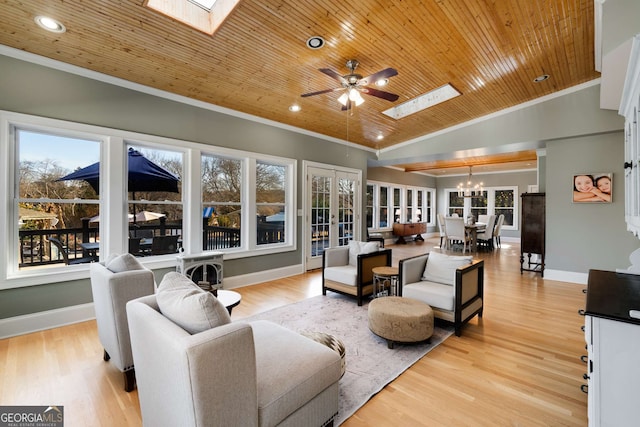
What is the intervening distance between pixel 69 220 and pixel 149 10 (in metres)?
2.55

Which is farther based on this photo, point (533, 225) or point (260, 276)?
point (533, 225)

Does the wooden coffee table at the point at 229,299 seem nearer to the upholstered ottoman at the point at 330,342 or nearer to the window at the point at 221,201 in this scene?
the upholstered ottoman at the point at 330,342

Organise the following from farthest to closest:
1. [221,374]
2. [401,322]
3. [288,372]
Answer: [401,322] → [288,372] → [221,374]

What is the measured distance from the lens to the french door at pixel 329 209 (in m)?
5.99

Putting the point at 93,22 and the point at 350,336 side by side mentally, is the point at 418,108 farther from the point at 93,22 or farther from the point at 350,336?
the point at 93,22

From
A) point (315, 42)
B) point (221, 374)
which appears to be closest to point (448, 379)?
point (221, 374)

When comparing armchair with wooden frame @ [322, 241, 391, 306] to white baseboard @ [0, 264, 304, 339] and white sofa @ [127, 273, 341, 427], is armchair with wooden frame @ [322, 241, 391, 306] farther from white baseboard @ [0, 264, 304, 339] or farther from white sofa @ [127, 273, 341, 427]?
white baseboard @ [0, 264, 304, 339]

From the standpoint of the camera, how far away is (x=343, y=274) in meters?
3.98

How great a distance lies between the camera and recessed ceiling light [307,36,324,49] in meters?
3.09

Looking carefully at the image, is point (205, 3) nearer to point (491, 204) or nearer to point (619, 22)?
point (619, 22)

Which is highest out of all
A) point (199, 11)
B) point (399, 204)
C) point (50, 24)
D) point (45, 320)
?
point (199, 11)

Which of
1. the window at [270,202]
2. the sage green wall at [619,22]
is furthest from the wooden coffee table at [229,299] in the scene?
the sage green wall at [619,22]

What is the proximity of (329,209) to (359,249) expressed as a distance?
7.29ft

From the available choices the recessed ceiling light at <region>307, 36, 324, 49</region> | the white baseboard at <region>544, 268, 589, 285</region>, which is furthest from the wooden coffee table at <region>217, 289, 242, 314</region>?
the white baseboard at <region>544, 268, 589, 285</region>
